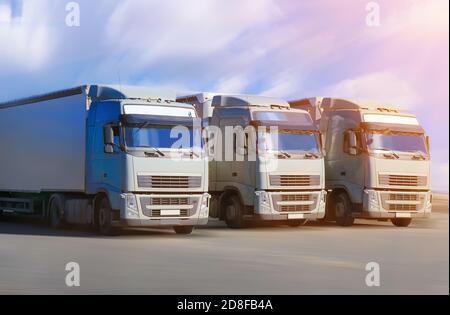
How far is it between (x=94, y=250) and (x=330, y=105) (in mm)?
11462

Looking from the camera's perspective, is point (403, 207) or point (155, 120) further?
point (403, 207)

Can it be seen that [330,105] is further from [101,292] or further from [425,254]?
[101,292]

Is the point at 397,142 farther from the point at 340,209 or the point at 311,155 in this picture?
the point at 311,155

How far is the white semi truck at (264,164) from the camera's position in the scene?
22547 mm

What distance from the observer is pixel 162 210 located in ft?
64.8

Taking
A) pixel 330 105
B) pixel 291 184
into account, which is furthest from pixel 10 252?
pixel 330 105

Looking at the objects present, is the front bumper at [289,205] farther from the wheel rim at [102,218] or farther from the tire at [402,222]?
the tire at [402,222]

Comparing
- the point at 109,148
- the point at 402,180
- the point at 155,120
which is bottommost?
the point at 402,180

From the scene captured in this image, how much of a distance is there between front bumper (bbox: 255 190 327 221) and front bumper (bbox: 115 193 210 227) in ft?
8.53

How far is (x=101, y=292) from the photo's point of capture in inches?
417

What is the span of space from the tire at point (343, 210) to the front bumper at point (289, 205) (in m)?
1.95

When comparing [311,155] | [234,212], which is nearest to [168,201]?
[234,212]

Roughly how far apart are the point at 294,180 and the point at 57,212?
6298 mm

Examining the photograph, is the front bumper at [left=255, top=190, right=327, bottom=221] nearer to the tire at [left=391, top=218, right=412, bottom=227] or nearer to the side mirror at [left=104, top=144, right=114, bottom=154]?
the tire at [left=391, top=218, right=412, bottom=227]
